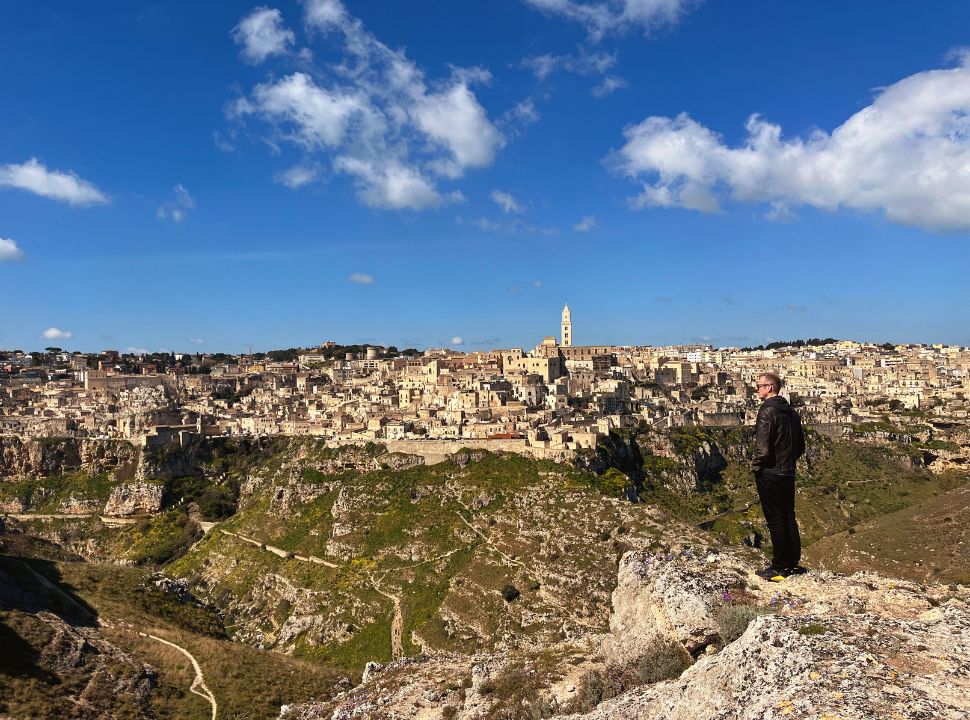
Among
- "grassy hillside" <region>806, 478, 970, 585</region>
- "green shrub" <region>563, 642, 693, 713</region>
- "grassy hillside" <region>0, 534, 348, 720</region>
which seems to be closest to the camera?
"green shrub" <region>563, 642, 693, 713</region>

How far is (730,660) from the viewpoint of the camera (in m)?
9.27

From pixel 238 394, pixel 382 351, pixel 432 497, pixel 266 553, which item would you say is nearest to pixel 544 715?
pixel 432 497

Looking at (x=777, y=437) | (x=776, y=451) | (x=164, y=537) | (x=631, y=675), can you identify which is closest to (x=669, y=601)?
(x=631, y=675)

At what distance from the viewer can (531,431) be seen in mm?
56656

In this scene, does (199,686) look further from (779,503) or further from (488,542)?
(779,503)

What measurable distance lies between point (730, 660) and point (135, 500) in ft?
223

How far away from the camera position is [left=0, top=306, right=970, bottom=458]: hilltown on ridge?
65.2m

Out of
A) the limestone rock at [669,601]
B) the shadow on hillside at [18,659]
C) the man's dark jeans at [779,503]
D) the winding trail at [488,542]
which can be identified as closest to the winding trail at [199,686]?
the shadow on hillside at [18,659]

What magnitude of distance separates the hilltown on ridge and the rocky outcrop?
23.6ft

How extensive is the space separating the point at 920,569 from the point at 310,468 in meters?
44.8

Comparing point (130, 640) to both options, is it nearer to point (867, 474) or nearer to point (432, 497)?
point (432, 497)

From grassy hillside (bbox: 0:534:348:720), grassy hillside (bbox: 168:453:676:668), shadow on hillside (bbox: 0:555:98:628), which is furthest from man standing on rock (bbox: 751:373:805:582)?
shadow on hillside (bbox: 0:555:98:628)

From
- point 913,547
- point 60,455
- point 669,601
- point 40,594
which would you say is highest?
point 60,455

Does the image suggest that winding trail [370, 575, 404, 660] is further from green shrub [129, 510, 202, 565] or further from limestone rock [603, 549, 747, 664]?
green shrub [129, 510, 202, 565]
